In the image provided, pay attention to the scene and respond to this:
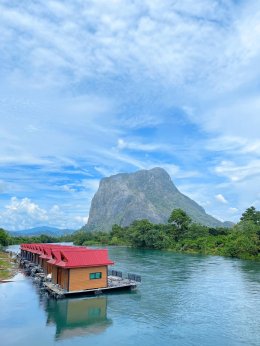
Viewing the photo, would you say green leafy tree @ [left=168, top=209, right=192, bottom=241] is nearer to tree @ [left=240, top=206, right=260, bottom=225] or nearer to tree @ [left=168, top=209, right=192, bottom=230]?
tree @ [left=168, top=209, right=192, bottom=230]

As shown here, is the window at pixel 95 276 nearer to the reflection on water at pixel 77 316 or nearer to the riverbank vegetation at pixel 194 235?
the reflection on water at pixel 77 316

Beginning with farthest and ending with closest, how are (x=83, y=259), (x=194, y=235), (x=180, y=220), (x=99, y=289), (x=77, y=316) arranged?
1. (x=180, y=220)
2. (x=194, y=235)
3. (x=99, y=289)
4. (x=83, y=259)
5. (x=77, y=316)

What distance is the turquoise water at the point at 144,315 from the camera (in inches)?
992

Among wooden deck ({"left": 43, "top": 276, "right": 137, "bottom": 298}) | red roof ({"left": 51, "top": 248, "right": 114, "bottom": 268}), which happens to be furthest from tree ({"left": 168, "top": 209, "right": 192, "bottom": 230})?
red roof ({"left": 51, "top": 248, "right": 114, "bottom": 268})

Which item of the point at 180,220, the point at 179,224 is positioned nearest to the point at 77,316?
the point at 180,220

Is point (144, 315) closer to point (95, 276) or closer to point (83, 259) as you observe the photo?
point (95, 276)

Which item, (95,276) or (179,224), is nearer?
(95,276)

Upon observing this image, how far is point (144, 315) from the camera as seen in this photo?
3108 cm

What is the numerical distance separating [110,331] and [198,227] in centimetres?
8511

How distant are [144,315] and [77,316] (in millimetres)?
5675

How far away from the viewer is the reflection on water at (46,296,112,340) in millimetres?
27428

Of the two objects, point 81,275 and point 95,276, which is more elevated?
point 81,275

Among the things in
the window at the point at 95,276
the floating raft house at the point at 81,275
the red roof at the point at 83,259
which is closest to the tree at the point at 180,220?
the floating raft house at the point at 81,275

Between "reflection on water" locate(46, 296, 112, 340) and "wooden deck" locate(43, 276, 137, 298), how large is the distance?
744 millimetres
